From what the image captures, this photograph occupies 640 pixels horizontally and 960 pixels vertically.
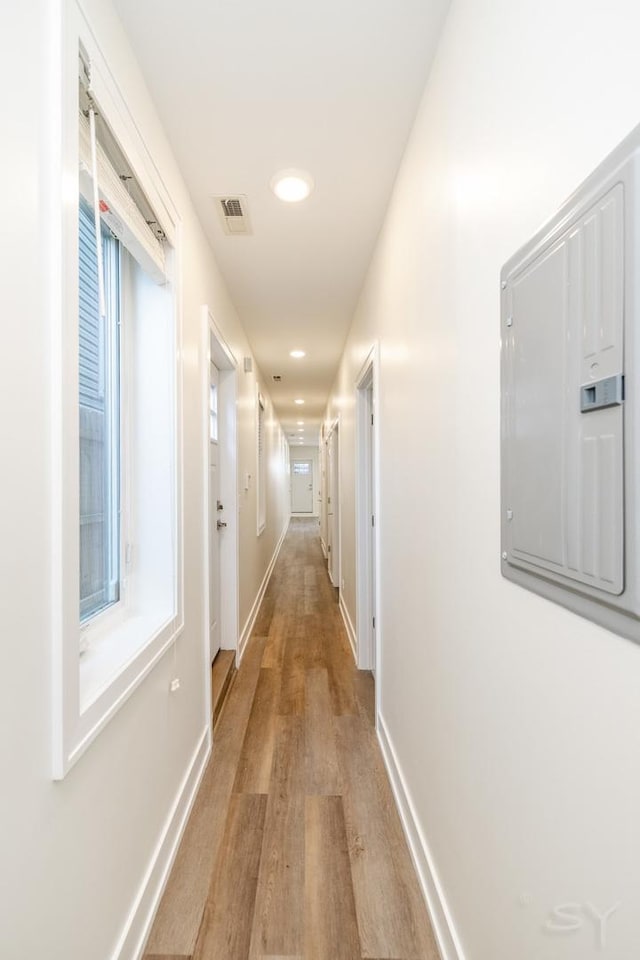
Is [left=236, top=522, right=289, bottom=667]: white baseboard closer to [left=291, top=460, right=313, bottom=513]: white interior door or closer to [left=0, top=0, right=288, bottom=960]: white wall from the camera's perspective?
[left=0, top=0, right=288, bottom=960]: white wall

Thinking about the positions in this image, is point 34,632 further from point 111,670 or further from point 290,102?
point 290,102

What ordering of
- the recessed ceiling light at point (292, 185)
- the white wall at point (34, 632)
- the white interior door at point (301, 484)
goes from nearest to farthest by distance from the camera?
1. the white wall at point (34, 632)
2. the recessed ceiling light at point (292, 185)
3. the white interior door at point (301, 484)

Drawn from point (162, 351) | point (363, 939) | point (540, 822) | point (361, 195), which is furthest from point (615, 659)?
point (361, 195)

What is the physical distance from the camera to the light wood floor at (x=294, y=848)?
129 cm

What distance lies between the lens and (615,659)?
1.95 feet

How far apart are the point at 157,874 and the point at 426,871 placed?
83 cm

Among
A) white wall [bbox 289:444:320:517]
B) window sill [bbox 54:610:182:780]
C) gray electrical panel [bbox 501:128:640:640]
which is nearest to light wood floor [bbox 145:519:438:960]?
window sill [bbox 54:610:182:780]

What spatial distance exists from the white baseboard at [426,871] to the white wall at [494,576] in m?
0.04

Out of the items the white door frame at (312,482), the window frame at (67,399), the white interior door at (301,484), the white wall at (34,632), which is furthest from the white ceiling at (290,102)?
the white interior door at (301,484)

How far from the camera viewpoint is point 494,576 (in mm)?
978

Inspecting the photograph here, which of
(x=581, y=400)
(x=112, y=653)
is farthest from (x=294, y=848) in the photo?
(x=581, y=400)

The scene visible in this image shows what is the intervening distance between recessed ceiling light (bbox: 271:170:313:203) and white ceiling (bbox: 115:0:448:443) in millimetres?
33

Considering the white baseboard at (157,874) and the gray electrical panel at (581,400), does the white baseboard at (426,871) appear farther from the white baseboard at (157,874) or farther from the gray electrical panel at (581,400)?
the gray electrical panel at (581,400)

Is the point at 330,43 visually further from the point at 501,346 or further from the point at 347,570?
the point at 347,570
